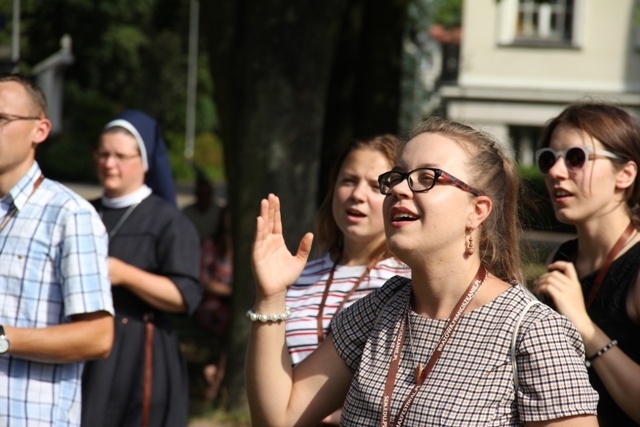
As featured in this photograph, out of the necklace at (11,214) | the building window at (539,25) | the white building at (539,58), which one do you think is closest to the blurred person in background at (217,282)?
the necklace at (11,214)

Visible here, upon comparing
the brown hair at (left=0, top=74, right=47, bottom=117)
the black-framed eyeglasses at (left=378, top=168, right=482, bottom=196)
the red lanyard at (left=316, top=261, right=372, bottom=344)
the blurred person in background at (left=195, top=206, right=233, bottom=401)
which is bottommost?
the blurred person in background at (left=195, top=206, right=233, bottom=401)

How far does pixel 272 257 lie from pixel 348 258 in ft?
3.71

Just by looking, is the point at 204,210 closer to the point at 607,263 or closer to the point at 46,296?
the point at 46,296

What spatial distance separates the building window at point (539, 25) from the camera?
96.9ft

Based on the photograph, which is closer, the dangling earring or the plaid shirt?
the dangling earring

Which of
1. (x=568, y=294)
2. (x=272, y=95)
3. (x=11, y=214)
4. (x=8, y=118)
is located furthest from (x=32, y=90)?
(x=272, y=95)

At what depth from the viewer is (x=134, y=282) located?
4.55 metres

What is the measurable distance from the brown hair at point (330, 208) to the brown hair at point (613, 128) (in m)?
0.65

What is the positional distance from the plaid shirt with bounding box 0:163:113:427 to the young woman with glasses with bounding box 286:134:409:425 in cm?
72

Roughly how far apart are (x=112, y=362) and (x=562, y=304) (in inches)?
86.9

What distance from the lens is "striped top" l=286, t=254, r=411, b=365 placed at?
3.78 metres

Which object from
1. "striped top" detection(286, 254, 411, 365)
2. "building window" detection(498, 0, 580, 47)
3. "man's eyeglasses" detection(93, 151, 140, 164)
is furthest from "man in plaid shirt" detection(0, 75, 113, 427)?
"building window" detection(498, 0, 580, 47)

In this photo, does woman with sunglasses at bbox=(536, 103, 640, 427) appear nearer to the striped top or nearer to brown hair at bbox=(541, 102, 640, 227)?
brown hair at bbox=(541, 102, 640, 227)

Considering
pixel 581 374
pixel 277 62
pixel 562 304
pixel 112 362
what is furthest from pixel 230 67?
pixel 581 374
